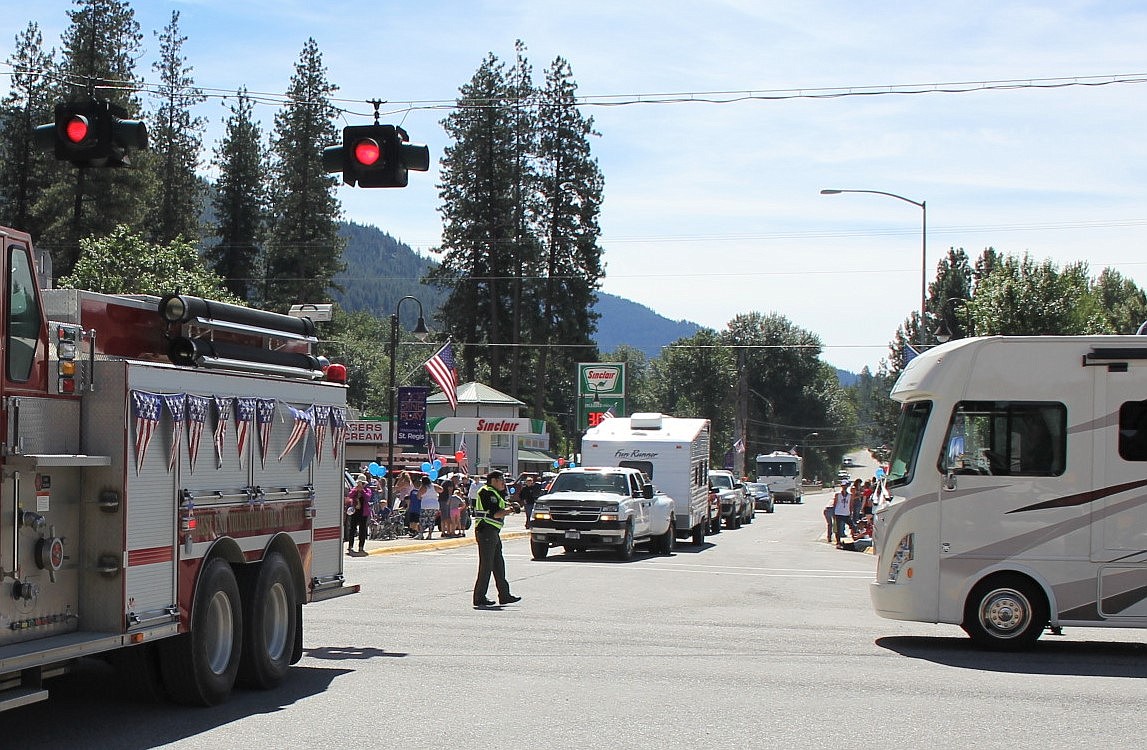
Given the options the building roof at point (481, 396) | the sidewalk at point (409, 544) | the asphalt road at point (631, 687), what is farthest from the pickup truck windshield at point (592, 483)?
the building roof at point (481, 396)

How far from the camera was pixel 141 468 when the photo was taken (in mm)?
8281

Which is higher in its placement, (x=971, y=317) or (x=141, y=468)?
(x=971, y=317)

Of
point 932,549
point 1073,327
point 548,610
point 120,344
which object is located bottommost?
point 548,610

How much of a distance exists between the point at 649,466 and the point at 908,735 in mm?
22919

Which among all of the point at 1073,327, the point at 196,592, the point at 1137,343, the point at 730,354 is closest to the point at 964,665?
the point at 1137,343

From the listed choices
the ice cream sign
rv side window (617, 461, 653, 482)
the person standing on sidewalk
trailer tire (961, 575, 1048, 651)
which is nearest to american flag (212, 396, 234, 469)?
trailer tire (961, 575, 1048, 651)

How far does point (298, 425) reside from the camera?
35.8ft

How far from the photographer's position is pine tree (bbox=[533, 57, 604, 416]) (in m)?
71.8

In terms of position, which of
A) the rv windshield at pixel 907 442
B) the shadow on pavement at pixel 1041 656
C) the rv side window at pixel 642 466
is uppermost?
the rv windshield at pixel 907 442

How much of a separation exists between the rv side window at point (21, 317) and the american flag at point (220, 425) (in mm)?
1768

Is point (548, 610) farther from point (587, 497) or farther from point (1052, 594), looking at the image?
point (587, 497)

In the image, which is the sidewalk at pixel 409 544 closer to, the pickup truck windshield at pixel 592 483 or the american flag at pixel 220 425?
the pickup truck windshield at pixel 592 483

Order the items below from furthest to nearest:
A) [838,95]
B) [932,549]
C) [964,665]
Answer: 1. [838,95]
2. [932,549]
3. [964,665]

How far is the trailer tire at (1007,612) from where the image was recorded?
13.1 m
